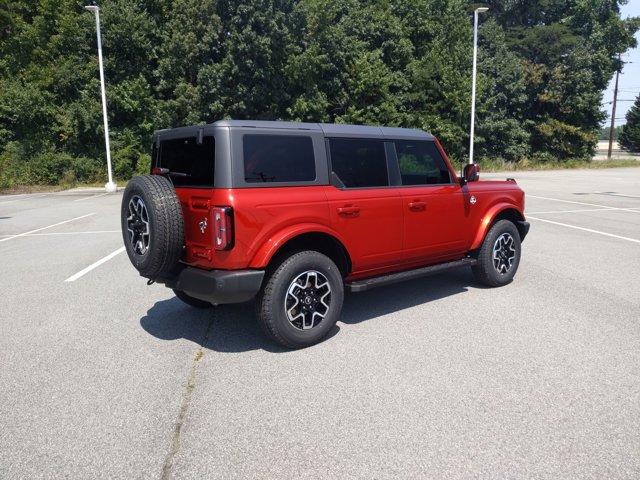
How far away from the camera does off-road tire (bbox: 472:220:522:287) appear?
598 cm

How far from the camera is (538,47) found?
41625mm

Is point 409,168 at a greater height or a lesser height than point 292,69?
lesser

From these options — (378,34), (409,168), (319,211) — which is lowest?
(319,211)

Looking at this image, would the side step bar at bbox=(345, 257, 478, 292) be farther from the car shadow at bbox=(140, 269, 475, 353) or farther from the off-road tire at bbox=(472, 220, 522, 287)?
the car shadow at bbox=(140, 269, 475, 353)

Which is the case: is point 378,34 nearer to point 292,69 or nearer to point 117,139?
point 292,69

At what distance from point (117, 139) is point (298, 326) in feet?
91.7

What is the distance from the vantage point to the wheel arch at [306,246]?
4066mm

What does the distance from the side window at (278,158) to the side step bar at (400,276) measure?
1.08 m

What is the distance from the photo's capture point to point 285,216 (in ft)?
13.7

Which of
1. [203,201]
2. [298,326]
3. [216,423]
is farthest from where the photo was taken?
[298,326]

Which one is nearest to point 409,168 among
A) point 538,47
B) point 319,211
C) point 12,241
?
point 319,211

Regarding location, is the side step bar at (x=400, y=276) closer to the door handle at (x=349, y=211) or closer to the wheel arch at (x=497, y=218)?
the wheel arch at (x=497, y=218)

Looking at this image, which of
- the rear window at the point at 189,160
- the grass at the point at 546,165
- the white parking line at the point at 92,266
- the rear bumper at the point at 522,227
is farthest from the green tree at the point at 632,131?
the rear window at the point at 189,160

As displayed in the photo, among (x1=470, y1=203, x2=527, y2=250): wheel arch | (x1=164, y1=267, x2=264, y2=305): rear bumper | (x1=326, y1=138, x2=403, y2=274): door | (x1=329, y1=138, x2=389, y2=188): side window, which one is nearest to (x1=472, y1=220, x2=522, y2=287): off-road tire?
(x1=470, y1=203, x2=527, y2=250): wheel arch
